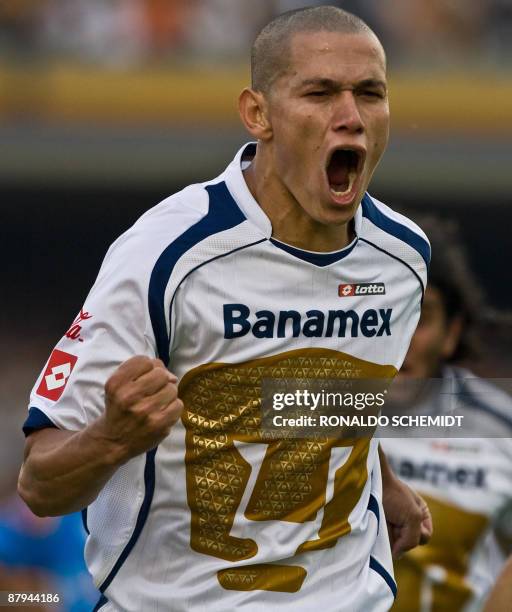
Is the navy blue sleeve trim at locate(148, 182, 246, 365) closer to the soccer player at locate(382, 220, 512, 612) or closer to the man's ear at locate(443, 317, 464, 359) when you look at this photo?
the soccer player at locate(382, 220, 512, 612)

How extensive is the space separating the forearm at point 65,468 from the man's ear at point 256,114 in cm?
81

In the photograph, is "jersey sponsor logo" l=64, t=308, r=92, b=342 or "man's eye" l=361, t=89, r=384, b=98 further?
"man's eye" l=361, t=89, r=384, b=98

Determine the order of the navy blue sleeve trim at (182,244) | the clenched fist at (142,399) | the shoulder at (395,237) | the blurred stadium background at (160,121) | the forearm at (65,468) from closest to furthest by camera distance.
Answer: the clenched fist at (142,399) < the forearm at (65,468) < the navy blue sleeve trim at (182,244) < the shoulder at (395,237) < the blurred stadium background at (160,121)

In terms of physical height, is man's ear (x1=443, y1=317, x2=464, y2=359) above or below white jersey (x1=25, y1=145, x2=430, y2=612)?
below

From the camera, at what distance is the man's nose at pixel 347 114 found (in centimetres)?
281

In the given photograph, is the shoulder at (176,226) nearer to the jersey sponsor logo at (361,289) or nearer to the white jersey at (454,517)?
the jersey sponsor logo at (361,289)

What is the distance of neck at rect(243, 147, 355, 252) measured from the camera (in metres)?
2.94

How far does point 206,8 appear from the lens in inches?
475

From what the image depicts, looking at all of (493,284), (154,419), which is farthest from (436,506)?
(493,284)

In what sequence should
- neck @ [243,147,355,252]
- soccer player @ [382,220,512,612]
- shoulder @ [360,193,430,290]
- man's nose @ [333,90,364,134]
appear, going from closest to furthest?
1. man's nose @ [333,90,364,134]
2. neck @ [243,147,355,252]
3. shoulder @ [360,193,430,290]
4. soccer player @ [382,220,512,612]

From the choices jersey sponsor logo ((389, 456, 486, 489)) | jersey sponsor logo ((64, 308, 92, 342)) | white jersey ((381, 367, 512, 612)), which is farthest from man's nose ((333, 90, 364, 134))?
jersey sponsor logo ((389, 456, 486, 489))

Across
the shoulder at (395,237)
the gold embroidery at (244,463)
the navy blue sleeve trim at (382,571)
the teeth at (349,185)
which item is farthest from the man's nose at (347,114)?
the navy blue sleeve trim at (382,571)

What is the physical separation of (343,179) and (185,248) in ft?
1.34

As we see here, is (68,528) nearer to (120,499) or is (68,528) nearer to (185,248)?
(120,499)
